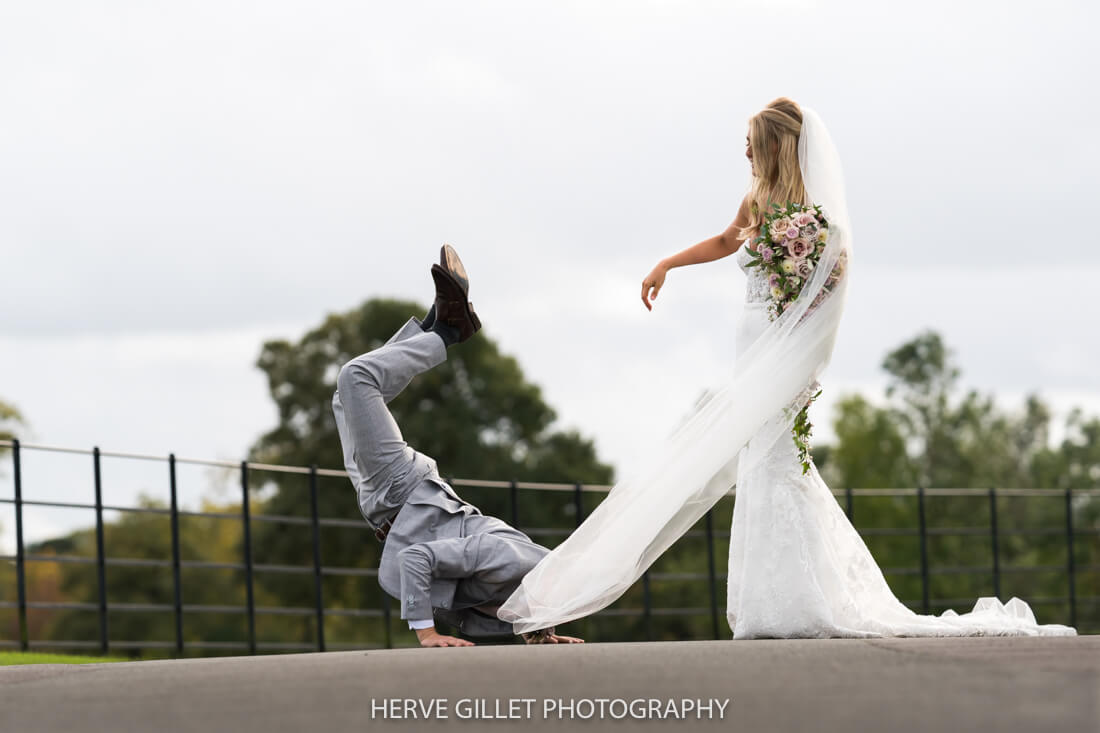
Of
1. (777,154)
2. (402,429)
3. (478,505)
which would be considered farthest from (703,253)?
(402,429)

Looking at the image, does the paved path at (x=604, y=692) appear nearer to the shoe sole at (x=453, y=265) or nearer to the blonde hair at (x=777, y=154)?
the shoe sole at (x=453, y=265)

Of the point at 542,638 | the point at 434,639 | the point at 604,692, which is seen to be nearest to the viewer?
the point at 604,692

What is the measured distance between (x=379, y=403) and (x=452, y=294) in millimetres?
600

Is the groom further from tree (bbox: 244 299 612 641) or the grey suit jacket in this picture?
tree (bbox: 244 299 612 641)

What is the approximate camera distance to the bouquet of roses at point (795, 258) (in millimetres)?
7094

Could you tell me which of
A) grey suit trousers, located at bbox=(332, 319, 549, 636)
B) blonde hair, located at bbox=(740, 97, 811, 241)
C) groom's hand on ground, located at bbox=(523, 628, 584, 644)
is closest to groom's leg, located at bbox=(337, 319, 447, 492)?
grey suit trousers, located at bbox=(332, 319, 549, 636)

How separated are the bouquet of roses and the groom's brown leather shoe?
138cm

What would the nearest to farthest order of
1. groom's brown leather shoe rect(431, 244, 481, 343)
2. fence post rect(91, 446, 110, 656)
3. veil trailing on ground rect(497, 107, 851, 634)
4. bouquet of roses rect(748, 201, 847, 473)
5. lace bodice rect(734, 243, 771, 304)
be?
groom's brown leather shoe rect(431, 244, 481, 343)
veil trailing on ground rect(497, 107, 851, 634)
bouquet of roses rect(748, 201, 847, 473)
lace bodice rect(734, 243, 771, 304)
fence post rect(91, 446, 110, 656)

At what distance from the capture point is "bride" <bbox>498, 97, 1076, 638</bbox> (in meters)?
6.85

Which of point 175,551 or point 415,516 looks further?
point 175,551

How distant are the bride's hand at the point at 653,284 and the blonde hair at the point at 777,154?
0.46 metres

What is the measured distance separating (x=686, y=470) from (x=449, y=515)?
1.14 meters

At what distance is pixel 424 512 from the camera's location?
670cm

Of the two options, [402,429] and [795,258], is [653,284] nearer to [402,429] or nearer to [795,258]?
[795,258]
